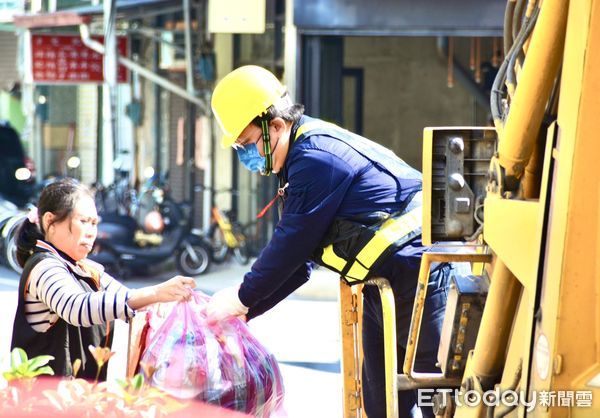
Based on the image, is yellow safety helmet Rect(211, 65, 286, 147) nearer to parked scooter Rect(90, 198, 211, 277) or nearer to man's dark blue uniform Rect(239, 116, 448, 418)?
man's dark blue uniform Rect(239, 116, 448, 418)

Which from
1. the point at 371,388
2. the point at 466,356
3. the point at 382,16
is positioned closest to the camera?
the point at 466,356

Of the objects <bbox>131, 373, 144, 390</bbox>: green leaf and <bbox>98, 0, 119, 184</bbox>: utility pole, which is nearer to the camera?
<bbox>131, 373, 144, 390</bbox>: green leaf

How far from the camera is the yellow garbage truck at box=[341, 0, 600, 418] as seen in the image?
2.69 m

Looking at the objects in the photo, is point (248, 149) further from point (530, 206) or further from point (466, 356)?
point (530, 206)

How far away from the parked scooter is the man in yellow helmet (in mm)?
9532

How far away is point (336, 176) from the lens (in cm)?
457

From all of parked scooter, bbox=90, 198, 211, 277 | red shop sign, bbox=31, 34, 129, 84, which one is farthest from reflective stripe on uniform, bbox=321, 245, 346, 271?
red shop sign, bbox=31, 34, 129, 84

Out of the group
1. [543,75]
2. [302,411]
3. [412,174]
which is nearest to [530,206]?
[543,75]

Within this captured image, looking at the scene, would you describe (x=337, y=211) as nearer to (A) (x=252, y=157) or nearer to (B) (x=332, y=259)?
(B) (x=332, y=259)

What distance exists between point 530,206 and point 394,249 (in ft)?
5.36

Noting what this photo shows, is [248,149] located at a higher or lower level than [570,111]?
lower

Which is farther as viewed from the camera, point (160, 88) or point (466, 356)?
point (160, 88)

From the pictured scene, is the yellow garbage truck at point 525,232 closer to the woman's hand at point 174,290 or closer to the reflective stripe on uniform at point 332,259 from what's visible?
the reflective stripe on uniform at point 332,259

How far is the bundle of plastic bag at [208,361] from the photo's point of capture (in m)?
4.36
